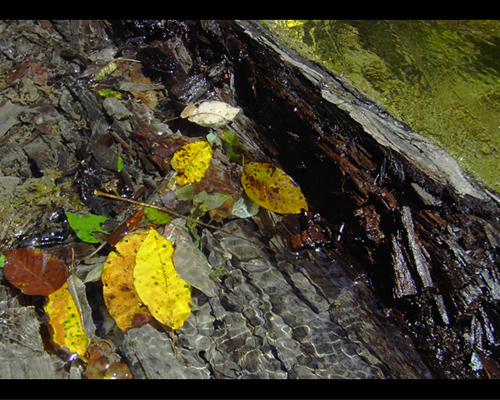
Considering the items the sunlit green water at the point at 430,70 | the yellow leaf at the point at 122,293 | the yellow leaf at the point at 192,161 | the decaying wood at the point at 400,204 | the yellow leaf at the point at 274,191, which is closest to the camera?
the decaying wood at the point at 400,204

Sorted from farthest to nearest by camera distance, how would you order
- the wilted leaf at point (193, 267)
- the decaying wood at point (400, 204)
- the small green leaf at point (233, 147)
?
1. the small green leaf at point (233, 147)
2. the wilted leaf at point (193, 267)
3. the decaying wood at point (400, 204)

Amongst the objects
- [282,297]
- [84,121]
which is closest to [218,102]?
[84,121]

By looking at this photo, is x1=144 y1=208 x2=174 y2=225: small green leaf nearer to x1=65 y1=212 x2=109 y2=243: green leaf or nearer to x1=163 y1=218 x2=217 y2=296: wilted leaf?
x1=163 y1=218 x2=217 y2=296: wilted leaf

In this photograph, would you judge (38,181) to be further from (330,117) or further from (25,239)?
(330,117)

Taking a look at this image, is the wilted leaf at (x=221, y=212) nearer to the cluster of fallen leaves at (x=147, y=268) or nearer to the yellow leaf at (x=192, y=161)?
the cluster of fallen leaves at (x=147, y=268)

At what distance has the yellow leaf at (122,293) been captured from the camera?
1992 millimetres

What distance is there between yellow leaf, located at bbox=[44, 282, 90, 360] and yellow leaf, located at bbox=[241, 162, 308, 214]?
1279 millimetres

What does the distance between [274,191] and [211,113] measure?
2.67ft

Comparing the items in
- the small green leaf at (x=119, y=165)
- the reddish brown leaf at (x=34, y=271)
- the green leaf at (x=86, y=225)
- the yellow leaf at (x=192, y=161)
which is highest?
the yellow leaf at (x=192, y=161)

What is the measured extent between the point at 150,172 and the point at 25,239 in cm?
90

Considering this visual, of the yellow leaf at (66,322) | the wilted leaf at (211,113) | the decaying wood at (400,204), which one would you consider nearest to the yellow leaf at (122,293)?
the yellow leaf at (66,322)

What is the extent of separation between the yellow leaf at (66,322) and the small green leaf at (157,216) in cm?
63

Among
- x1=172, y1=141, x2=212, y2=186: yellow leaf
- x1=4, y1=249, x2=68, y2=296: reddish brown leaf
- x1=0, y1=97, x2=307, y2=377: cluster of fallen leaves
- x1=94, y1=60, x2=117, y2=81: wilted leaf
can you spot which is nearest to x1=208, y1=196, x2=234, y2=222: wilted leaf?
x1=0, y1=97, x2=307, y2=377: cluster of fallen leaves

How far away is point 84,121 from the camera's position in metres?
2.79
